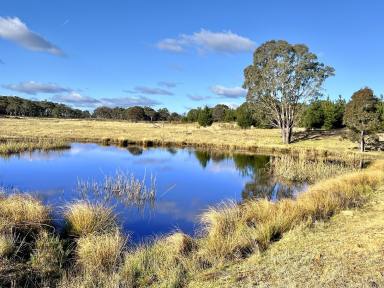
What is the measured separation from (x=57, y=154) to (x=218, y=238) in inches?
977

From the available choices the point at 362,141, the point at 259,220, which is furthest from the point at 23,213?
the point at 362,141

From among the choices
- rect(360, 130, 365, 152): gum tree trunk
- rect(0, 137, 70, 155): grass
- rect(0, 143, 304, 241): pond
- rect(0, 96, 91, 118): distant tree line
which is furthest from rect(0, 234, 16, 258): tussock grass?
rect(0, 96, 91, 118): distant tree line

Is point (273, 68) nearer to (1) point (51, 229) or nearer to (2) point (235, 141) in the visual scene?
(2) point (235, 141)

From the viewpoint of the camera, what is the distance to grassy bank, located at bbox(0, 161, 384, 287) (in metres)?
6.76

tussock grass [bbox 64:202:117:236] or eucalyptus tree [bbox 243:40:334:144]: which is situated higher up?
eucalyptus tree [bbox 243:40:334:144]

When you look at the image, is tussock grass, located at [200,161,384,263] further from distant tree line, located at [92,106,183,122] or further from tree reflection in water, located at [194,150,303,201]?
distant tree line, located at [92,106,183,122]

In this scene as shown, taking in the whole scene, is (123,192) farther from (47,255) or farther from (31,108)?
(31,108)

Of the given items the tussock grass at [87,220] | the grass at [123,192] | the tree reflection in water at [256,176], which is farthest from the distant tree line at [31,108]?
the tussock grass at [87,220]

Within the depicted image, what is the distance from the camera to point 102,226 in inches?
404

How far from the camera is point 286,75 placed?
145 ft

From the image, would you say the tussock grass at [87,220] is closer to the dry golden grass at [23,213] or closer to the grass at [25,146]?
the dry golden grass at [23,213]

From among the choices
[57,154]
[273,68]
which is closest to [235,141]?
[273,68]

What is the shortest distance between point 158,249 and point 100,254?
119cm

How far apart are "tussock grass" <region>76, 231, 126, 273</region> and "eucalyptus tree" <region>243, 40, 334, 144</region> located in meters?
38.3
